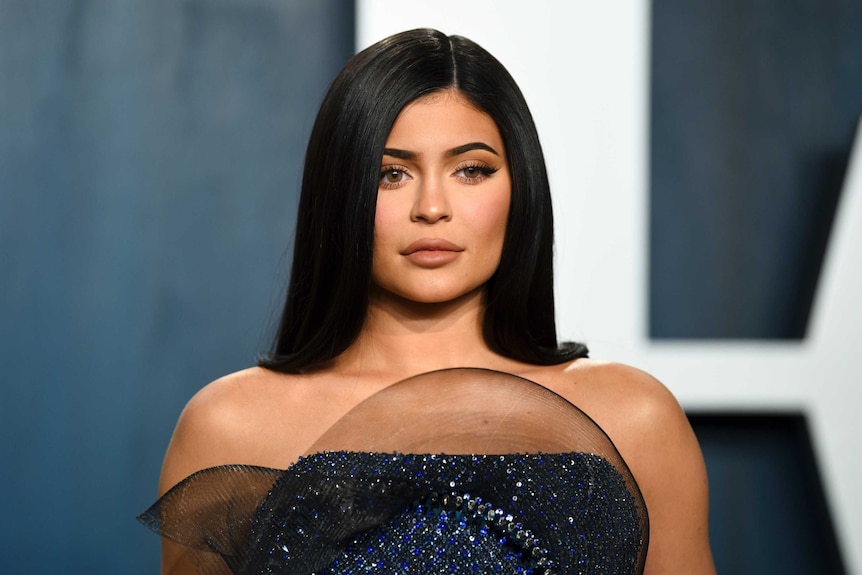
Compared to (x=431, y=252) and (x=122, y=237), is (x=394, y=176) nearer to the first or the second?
(x=431, y=252)

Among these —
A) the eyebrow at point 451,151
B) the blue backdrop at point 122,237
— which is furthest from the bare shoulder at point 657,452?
the blue backdrop at point 122,237

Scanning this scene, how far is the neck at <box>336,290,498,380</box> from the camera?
68.0 inches

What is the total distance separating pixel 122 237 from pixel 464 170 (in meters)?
1.32

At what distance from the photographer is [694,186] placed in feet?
8.88

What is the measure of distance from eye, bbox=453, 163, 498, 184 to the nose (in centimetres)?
5

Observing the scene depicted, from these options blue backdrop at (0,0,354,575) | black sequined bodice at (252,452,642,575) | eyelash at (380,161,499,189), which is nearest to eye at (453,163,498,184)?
eyelash at (380,161,499,189)

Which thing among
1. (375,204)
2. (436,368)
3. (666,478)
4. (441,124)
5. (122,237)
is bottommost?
(666,478)

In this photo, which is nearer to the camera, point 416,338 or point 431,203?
point 431,203

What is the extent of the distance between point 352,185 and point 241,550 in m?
0.51

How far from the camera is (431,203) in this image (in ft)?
5.15

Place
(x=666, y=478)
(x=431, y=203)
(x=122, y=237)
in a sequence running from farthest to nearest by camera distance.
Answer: (x=122, y=237), (x=666, y=478), (x=431, y=203)

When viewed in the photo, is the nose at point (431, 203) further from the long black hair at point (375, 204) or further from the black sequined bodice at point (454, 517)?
the black sequined bodice at point (454, 517)

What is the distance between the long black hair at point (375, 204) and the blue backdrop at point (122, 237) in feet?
3.18
